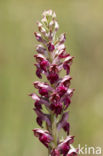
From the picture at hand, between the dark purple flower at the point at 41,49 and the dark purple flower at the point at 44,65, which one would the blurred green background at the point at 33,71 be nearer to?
the dark purple flower at the point at 41,49

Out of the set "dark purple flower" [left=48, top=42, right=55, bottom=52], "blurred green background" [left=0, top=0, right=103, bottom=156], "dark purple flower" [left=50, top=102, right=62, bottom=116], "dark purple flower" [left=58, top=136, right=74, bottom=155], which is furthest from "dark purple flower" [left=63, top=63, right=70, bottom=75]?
"blurred green background" [left=0, top=0, right=103, bottom=156]

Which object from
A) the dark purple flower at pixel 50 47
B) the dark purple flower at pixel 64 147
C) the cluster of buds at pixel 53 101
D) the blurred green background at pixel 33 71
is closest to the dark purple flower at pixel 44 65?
the cluster of buds at pixel 53 101

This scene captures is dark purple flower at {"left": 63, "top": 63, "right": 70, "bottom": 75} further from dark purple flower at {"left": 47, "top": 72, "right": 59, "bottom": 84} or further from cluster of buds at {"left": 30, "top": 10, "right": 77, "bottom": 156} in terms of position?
dark purple flower at {"left": 47, "top": 72, "right": 59, "bottom": 84}

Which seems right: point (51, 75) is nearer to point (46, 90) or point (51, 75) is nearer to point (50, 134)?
point (46, 90)

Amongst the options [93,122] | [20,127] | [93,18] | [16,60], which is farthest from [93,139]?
[93,18]

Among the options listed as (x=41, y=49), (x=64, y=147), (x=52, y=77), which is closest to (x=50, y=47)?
(x=41, y=49)

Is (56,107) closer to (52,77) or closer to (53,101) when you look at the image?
(53,101)

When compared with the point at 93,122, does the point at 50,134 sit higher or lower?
lower

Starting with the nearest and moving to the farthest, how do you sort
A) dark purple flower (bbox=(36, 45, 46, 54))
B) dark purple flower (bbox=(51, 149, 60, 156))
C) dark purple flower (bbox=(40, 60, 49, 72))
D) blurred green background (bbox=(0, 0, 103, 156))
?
1. dark purple flower (bbox=(51, 149, 60, 156))
2. dark purple flower (bbox=(40, 60, 49, 72))
3. dark purple flower (bbox=(36, 45, 46, 54))
4. blurred green background (bbox=(0, 0, 103, 156))
